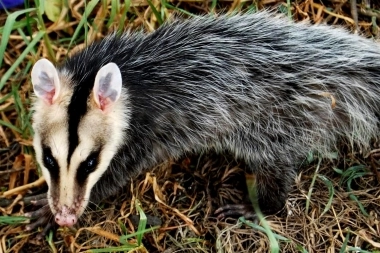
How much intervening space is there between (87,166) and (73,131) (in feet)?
0.44

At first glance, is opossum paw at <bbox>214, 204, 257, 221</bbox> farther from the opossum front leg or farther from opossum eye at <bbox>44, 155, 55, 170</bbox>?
opossum eye at <bbox>44, 155, 55, 170</bbox>

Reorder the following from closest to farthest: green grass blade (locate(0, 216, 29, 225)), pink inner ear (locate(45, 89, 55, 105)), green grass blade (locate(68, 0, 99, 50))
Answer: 1. pink inner ear (locate(45, 89, 55, 105))
2. green grass blade (locate(0, 216, 29, 225))
3. green grass blade (locate(68, 0, 99, 50))

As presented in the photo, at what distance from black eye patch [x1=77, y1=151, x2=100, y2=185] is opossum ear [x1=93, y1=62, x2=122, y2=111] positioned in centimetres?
17

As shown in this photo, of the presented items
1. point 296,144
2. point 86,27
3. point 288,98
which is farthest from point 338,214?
point 86,27

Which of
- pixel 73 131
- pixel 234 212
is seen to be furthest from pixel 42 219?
pixel 234 212

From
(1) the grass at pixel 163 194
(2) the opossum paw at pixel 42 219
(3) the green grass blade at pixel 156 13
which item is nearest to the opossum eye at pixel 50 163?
(1) the grass at pixel 163 194

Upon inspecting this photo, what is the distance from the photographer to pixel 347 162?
2.99m

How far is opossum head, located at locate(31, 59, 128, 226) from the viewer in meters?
2.33

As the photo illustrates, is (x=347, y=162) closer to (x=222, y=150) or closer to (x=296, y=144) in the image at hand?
(x=296, y=144)

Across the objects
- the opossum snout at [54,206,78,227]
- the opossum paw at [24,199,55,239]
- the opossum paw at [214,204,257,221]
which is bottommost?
the opossum paw at [24,199,55,239]

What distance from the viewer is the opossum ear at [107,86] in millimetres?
2301

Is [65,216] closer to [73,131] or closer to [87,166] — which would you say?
[87,166]

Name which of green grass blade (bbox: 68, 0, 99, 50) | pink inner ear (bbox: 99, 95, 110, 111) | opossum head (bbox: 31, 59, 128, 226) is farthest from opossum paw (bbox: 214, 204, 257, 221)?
green grass blade (bbox: 68, 0, 99, 50)

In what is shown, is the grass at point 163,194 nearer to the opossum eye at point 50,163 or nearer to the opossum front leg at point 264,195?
the opossum front leg at point 264,195
